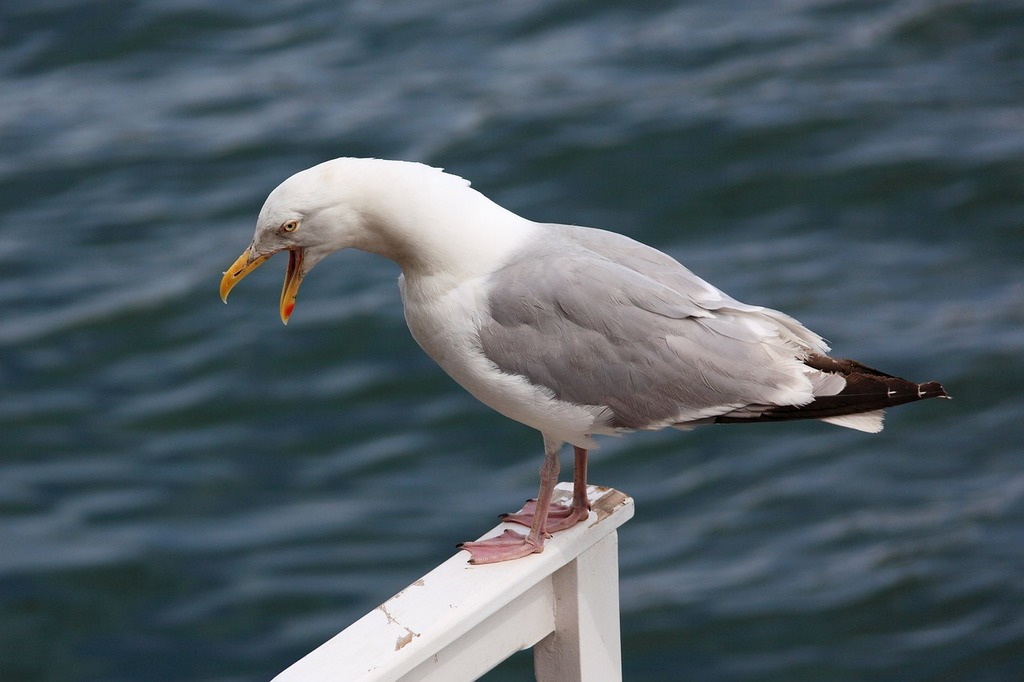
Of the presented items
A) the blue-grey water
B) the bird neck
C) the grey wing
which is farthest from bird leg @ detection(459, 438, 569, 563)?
the blue-grey water

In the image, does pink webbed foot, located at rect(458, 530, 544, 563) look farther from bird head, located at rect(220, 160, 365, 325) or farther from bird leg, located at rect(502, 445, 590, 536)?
bird head, located at rect(220, 160, 365, 325)

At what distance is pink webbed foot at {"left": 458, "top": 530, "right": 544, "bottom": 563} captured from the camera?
2455 millimetres

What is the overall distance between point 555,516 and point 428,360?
159 inches

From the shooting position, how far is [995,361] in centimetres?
651

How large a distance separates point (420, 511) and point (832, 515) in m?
1.70

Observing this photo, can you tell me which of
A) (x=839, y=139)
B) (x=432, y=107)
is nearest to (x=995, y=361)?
(x=839, y=139)

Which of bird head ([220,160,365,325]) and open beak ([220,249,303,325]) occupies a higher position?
bird head ([220,160,365,325])

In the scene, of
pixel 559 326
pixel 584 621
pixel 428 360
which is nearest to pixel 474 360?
pixel 559 326

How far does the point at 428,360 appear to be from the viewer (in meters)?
6.76

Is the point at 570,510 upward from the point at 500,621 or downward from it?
upward

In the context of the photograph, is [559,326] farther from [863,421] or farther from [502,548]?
[863,421]

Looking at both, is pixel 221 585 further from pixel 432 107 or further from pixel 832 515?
pixel 432 107

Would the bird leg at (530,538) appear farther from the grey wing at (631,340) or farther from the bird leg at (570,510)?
the grey wing at (631,340)

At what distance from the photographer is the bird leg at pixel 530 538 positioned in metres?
2.48
